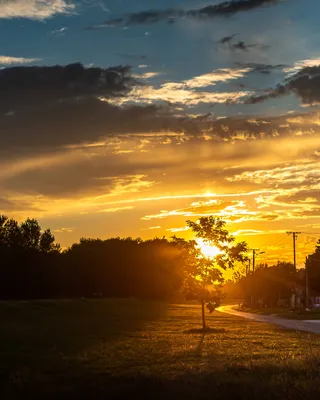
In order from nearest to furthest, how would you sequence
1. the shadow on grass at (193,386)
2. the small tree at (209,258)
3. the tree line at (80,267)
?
the shadow on grass at (193,386) → the small tree at (209,258) → the tree line at (80,267)

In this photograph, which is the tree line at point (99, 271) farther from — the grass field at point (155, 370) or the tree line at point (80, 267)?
the grass field at point (155, 370)

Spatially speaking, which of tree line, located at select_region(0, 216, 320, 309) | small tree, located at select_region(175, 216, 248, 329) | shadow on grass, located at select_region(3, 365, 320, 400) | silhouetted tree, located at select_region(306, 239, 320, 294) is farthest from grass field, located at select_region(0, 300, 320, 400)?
silhouetted tree, located at select_region(306, 239, 320, 294)

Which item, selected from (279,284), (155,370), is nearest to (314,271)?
(279,284)

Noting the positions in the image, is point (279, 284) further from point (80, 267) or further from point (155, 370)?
point (155, 370)

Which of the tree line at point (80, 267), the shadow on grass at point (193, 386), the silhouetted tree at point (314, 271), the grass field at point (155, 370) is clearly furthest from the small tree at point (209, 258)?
the silhouetted tree at point (314, 271)

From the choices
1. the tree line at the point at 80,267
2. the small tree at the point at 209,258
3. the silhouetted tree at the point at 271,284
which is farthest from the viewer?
the silhouetted tree at the point at 271,284

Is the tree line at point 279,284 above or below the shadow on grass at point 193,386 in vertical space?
above

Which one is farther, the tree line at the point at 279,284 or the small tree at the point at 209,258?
the tree line at the point at 279,284

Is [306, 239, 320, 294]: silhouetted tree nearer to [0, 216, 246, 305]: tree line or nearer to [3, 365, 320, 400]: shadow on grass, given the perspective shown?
[0, 216, 246, 305]: tree line

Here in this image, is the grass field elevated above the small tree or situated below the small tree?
below

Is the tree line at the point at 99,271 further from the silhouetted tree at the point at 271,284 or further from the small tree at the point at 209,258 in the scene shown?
the small tree at the point at 209,258

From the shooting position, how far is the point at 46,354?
22.1 m

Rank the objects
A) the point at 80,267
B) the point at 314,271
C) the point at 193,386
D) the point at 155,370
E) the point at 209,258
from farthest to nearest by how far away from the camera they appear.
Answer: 1. the point at 314,271
2. the point at 80,267
3. the point at 209,258
4. the point at 155,370
5. the point at 193,386

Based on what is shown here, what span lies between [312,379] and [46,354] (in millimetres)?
10504
